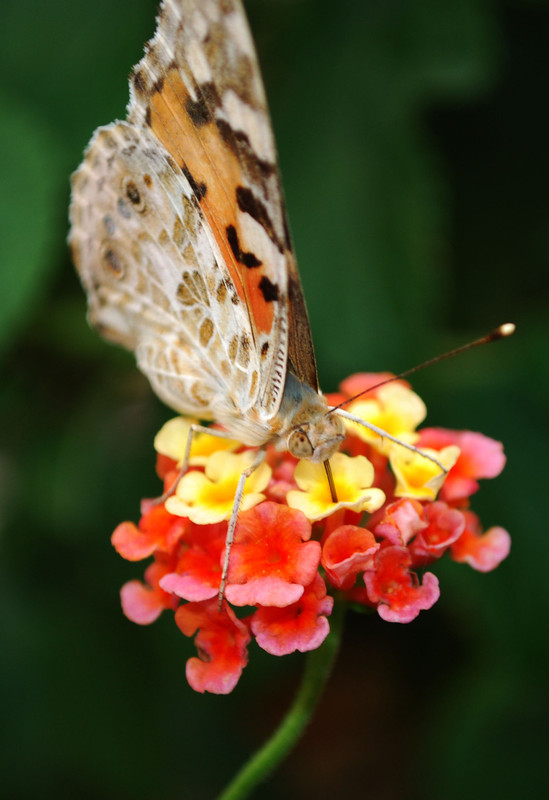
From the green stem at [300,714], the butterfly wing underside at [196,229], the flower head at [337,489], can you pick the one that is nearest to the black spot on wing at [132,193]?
the butterfly wing underside at [196,229]

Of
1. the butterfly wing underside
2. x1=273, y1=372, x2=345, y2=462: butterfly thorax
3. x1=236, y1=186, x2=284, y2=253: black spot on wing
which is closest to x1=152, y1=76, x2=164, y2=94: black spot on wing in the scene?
the butterfly wing underside

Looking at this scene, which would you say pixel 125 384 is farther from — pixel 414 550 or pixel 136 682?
pixel 414 550

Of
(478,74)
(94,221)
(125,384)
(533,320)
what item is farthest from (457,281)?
(94,221)

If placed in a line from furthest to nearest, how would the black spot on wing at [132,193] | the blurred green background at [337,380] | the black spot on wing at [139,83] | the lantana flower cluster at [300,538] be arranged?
the blurred green background at [337,380] → the black spot on wing at [132,193] → the black spot on wing at [139,83] → the lantana flower cluster at [300,538]

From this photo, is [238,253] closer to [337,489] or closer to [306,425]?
[306,425]

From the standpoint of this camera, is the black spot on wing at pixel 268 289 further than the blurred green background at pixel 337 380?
No

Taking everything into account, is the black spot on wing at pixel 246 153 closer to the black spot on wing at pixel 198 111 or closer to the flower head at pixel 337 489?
the black spot on wing at pixel 198 111

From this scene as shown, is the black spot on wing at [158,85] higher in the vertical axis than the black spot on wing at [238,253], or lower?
higher

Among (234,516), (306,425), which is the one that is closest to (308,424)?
(306,425)

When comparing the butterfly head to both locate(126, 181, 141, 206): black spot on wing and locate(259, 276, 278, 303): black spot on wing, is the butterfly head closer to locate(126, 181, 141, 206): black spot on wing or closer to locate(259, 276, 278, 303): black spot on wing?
locate(259, 276, 278, 303): black spot on wing
